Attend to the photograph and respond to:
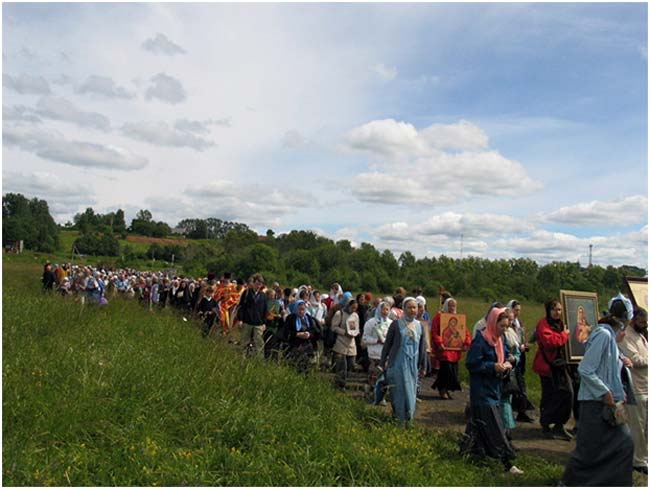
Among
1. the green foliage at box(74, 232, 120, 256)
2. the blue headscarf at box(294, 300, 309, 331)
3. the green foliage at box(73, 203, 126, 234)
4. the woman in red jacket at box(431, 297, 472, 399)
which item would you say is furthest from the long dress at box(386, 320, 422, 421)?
the green foliage at box(73, 203, 126, 234)

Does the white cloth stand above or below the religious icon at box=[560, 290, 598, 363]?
below

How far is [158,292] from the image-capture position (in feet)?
80.0

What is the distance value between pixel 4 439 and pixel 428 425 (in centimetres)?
584

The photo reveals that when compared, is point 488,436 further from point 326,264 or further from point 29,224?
point 29,224

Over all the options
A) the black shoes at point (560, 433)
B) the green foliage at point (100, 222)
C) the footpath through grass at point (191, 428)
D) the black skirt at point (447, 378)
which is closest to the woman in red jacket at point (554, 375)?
the black shoes at point (560, 433)

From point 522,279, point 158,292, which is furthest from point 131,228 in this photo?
point 158,292

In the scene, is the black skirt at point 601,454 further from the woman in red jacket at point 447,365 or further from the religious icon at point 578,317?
the woman in red jacket at point 447,365

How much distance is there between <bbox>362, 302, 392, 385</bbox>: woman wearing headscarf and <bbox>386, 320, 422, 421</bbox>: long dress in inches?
81.7

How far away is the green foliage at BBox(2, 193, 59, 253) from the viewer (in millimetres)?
66875

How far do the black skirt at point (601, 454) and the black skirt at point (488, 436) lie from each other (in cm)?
78

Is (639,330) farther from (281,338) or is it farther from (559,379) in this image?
(281,338)

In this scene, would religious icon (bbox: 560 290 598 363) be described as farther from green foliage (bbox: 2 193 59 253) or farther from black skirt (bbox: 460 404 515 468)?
green foliage (bbox: 2 193 59 253)

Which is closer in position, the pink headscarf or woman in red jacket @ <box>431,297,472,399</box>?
the pink headscarf

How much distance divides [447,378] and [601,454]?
16.7 ft
